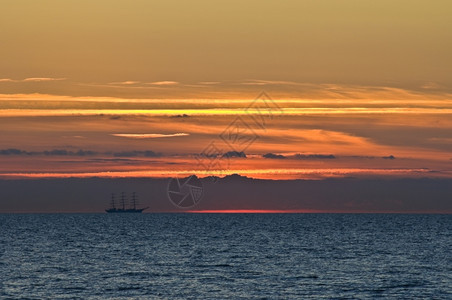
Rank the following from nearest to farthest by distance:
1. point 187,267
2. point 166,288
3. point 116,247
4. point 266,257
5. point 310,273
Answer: point 166,288
point 310,273
point 187,267
point 266,257
point 116,247

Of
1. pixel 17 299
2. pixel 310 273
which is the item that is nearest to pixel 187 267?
pixel 310 273

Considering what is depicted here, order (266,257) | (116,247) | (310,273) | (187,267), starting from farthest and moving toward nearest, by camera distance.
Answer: (116,247) < (266,257) < (187,267) < (310,273)

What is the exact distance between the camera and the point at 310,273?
98.1 m

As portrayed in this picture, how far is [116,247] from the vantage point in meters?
147

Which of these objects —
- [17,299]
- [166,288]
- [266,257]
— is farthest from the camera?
[266,257]

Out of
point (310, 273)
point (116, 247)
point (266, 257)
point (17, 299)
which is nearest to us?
point (17, 299)

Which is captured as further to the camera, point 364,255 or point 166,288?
point 364,255

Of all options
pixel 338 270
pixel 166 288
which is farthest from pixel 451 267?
pixel 166 288

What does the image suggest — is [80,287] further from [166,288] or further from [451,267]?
[451,267]

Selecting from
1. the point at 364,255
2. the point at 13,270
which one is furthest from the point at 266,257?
the point at 13,270

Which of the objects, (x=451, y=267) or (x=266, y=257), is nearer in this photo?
(x=451, y=267)

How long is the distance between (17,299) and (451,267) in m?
58.4

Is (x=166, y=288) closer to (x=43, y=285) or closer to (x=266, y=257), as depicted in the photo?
(x=43, y=285)

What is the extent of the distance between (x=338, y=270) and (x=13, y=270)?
131 feet
